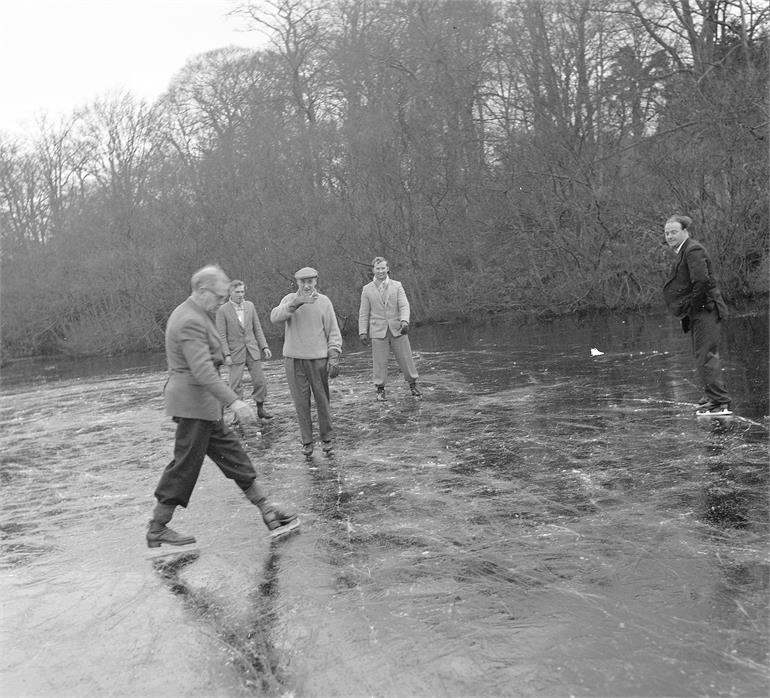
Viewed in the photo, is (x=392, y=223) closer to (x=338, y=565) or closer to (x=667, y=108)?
(x=667, y=108)

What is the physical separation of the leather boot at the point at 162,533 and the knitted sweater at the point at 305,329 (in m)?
3.05

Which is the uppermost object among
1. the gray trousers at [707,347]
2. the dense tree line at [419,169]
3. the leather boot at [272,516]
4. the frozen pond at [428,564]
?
the dense tree line at [419,169]

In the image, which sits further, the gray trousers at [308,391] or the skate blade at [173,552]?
the gray trousers at [308,391]

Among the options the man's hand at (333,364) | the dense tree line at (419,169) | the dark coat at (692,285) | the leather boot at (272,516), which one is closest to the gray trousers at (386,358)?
the man's hand at (333,364)

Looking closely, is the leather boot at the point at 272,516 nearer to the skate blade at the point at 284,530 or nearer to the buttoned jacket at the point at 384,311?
the skate blade at the point at 284,530

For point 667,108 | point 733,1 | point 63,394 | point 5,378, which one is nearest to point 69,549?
point 63,394

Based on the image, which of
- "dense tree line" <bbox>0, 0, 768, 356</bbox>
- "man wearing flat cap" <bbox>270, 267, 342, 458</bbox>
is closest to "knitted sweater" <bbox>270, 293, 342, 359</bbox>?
"man wearing flat cap" <bbox>270, 267, 342, 458</bbox>

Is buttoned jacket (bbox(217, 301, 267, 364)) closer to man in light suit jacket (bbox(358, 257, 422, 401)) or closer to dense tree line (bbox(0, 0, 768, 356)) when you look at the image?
man in light suit jacket (bbox(358, 257, 422, 401))

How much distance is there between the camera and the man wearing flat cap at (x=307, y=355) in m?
8.73

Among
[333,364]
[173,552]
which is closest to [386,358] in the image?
[333,364]

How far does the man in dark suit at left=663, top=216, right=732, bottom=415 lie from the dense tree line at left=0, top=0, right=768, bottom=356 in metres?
14.1

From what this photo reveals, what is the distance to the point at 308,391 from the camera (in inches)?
350

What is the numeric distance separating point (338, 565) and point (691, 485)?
2667mm

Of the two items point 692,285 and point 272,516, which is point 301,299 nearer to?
point 272,516
